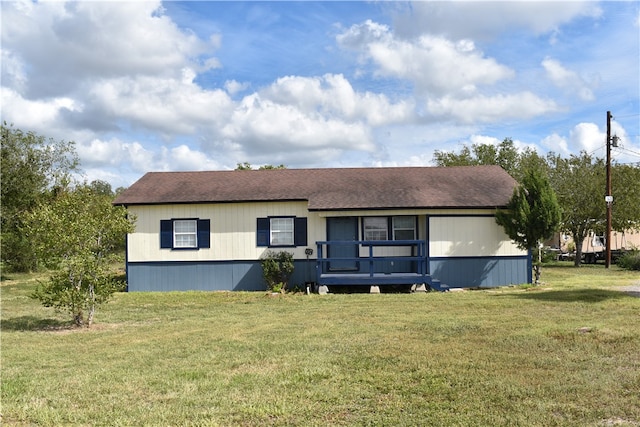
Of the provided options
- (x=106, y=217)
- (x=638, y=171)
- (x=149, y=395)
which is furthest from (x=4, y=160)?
(x=638, y=171)

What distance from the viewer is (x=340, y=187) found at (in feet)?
67.3

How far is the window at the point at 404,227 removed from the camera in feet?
63.9

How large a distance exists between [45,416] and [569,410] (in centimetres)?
533

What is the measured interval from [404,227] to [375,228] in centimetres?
102

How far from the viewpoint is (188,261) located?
1956cm

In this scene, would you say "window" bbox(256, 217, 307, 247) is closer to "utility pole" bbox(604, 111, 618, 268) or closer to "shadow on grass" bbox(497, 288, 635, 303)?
"shadow on grass" bbox(497, 288, 635, 303)

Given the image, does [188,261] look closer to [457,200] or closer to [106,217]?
[106,217]

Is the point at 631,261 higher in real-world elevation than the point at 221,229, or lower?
lower

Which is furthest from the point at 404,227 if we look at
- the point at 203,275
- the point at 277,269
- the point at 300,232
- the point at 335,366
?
the point at 335,366

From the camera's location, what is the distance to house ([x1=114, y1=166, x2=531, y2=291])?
1866cm

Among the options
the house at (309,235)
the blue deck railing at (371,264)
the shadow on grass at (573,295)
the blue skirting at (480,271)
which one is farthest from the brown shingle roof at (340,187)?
the shadow on grass at (573,295)

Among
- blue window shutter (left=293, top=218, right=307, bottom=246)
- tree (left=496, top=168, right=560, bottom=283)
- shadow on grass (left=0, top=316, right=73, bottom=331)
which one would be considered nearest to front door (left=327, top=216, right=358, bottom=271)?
blue window shutter (left=293, top=218, right=307, bottom=246)

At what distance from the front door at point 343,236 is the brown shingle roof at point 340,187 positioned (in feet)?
2.77

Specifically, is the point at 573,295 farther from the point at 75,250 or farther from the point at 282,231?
the point at 75,250
